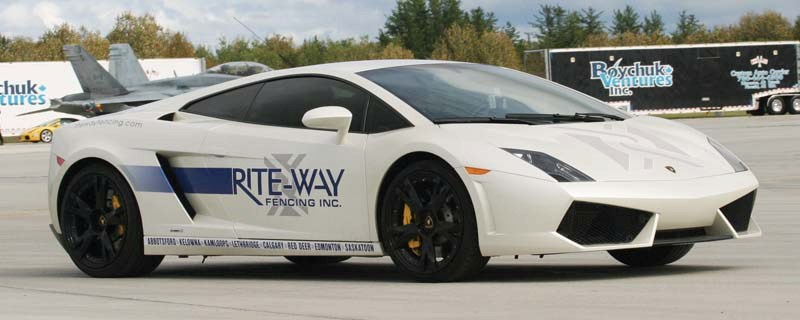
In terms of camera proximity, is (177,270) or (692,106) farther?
(692,106)

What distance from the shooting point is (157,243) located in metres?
8.56

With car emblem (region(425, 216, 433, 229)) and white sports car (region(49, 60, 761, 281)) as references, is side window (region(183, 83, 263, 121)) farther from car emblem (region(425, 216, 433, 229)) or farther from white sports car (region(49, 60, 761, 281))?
car emblem (region(425, 216, 433, 229))

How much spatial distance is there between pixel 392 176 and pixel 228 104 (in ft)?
5.01

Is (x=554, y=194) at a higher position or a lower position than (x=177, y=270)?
higher

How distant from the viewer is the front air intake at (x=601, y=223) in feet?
23.1

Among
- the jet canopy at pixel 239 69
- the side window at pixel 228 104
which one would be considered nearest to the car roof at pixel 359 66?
the side window at pixel 228 104

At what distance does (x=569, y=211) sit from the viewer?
6.99 meters

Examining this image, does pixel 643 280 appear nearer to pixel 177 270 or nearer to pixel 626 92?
pixel 177 270

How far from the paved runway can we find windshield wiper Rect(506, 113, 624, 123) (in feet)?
2.73

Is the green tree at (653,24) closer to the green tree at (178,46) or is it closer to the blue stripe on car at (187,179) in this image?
the green tree at (178,46)

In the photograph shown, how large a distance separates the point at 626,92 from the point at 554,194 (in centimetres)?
5931

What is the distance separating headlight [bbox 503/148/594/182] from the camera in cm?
703

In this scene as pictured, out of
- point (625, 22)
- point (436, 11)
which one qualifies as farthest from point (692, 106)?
point (625, 22)

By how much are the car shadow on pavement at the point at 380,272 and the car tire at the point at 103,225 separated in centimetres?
27
